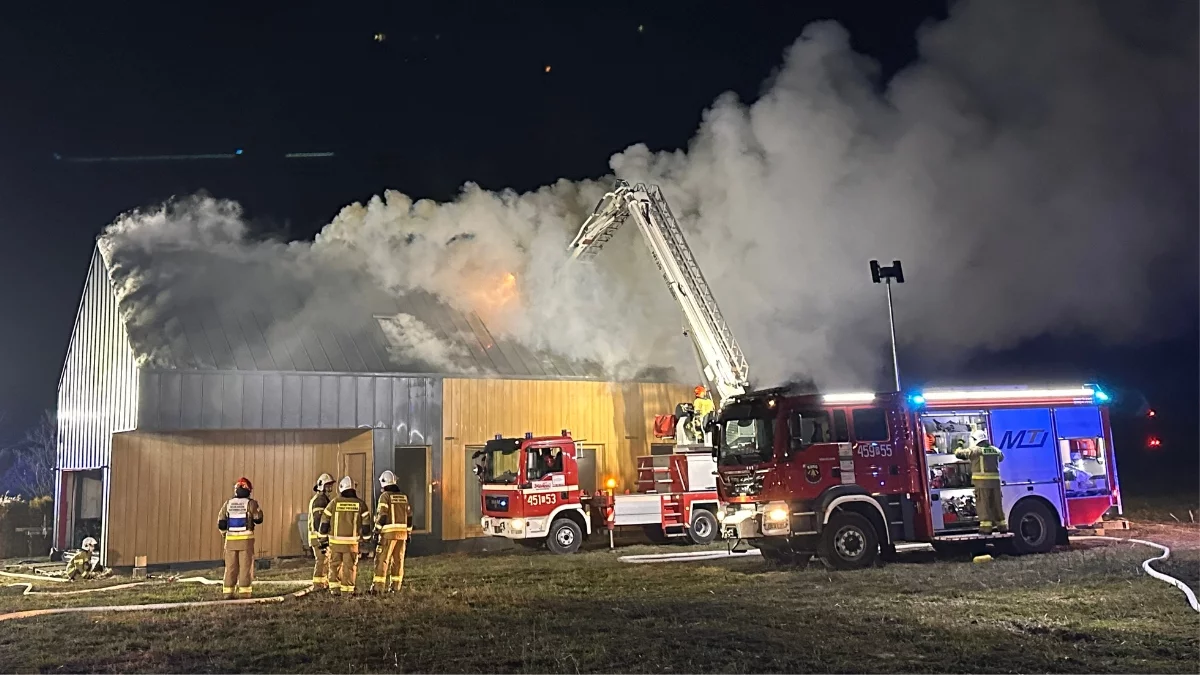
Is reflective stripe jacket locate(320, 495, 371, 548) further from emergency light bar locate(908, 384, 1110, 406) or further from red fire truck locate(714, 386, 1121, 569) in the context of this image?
emergency light bar locate(908, 384, 1110, 406)

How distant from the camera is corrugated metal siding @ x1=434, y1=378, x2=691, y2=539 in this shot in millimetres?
19219

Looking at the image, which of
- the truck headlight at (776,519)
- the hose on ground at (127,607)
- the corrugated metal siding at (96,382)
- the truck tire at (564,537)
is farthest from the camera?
the truck tire at (564,537)

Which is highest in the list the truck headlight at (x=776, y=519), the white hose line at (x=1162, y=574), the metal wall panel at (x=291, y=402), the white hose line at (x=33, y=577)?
the metal wall panel at (x=291, y=402)

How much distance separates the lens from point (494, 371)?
20.1 metres

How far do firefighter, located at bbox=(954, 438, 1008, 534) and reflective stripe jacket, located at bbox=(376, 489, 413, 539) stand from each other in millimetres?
8710

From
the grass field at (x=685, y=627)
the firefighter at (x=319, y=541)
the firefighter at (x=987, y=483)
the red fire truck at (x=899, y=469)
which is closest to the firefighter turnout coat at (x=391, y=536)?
the grass field at (x=685, y=627)

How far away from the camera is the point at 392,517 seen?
12.2 meters

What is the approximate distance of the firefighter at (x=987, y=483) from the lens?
1438cm

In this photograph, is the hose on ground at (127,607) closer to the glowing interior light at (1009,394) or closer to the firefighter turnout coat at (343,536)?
the firefighter turnout coat at (343,536)

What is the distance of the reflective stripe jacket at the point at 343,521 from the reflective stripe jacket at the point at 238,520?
948 mm

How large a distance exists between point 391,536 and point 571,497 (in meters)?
5.98

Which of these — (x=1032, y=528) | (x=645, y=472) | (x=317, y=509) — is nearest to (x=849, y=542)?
(x=1032, y=528)

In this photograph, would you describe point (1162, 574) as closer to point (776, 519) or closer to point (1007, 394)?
point (1007, 394)

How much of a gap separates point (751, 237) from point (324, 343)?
9574 mm
